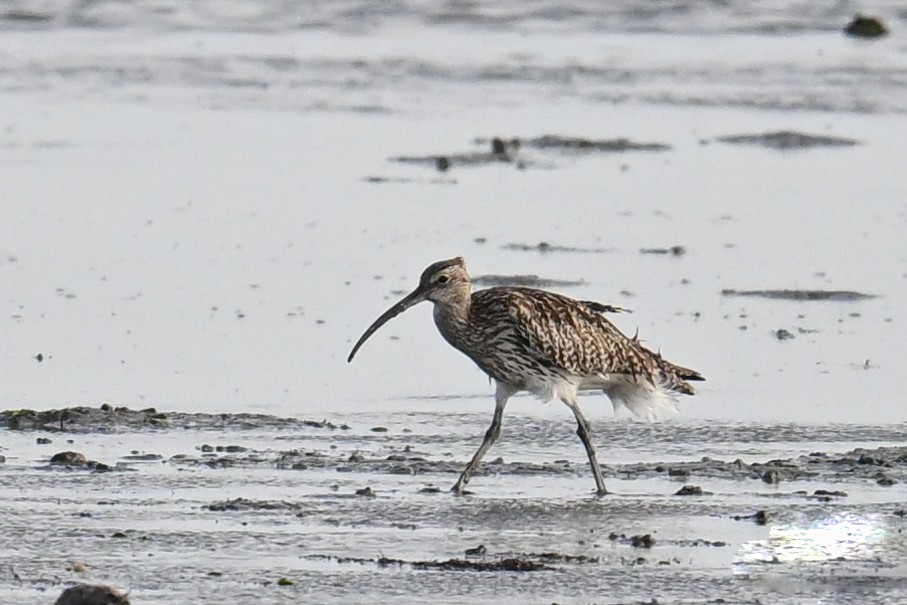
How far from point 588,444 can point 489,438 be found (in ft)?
1.37

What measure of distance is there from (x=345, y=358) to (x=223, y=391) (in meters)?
1.03

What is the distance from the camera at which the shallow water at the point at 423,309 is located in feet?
27.6

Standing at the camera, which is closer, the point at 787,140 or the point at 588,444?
the point at 588,444

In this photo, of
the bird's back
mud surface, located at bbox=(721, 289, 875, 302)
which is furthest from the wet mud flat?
mud surface, located at bbox=(721, 289, 875, 302)

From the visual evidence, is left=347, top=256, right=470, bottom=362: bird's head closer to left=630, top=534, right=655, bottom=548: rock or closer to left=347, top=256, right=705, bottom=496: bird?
left=347, top=256, right=705, bottom=496: bird

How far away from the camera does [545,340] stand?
33.1 ft

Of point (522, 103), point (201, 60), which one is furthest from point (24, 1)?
point (522, 103)

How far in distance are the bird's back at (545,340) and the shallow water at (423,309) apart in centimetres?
41

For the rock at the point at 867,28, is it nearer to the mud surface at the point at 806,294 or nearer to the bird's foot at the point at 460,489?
the mud surface at the point at 806,294

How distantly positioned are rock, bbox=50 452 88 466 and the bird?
1.62 meters

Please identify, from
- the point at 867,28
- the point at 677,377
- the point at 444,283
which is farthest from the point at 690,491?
the point at 867,28

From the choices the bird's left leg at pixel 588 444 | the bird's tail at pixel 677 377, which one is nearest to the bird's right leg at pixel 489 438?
the bird's left leg at pixel 588 444

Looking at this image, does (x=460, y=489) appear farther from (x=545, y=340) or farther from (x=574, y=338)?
(x=574, y=338)

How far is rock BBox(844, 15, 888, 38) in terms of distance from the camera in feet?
94.4
